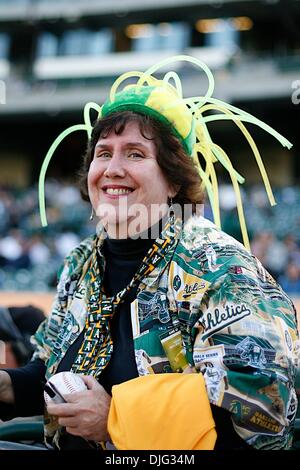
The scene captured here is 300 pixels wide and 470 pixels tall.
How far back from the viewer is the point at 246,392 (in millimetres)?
1459

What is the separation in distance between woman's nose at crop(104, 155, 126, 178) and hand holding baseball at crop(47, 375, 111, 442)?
2.03ft

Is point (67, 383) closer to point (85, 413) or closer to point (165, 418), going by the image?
point (85, 413)

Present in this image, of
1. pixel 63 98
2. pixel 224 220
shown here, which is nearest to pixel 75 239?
pixel 224 220

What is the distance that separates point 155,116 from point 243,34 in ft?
61.4

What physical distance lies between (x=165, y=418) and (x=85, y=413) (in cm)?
23

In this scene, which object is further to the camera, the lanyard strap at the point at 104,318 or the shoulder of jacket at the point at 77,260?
the shoulder of jacket at the point at 77,260

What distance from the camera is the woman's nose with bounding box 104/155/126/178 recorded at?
71.8 inches

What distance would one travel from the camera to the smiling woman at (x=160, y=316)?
1.47 m

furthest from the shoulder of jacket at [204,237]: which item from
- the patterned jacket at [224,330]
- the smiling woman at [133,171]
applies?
the smiling woman at [133,171]

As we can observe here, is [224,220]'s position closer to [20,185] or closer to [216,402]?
[216,402]

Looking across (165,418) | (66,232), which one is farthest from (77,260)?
(66,232)

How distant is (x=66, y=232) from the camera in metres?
13.2

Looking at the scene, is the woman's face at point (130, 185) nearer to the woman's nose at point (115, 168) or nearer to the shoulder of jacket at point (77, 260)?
the woman's nose at point (115, 168)

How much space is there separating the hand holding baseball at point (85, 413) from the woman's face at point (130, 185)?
497mm
